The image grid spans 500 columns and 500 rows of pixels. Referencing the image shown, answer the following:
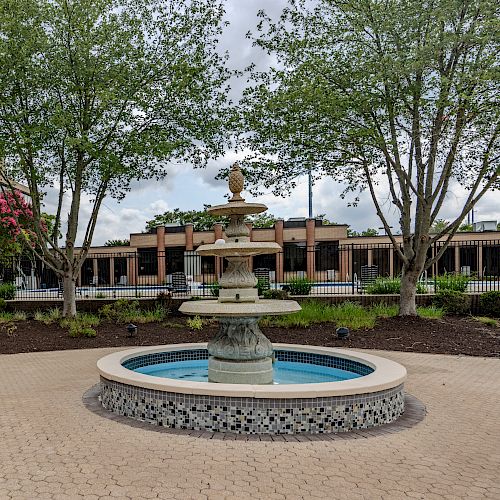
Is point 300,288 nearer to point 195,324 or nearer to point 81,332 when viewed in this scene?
point 195,324

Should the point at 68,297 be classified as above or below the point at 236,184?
below

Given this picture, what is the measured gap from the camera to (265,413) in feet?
19.5

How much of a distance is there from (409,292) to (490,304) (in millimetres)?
3055

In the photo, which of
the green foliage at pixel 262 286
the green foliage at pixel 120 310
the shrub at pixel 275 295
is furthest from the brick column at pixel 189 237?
the shrub at pixel 275 295

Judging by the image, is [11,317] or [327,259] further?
[327,259]

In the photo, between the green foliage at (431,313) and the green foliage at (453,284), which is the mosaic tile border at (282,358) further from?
the green foliage at (453,284)

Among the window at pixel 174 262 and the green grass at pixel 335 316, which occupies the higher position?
the window at pixel 174 262

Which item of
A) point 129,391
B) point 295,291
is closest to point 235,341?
point 129,391

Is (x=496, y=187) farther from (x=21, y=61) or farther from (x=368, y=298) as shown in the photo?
(x=21, y=61)

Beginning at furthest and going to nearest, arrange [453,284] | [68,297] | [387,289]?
[453,284] < [387,289] < [68,297]

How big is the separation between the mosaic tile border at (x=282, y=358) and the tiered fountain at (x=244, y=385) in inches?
1.1

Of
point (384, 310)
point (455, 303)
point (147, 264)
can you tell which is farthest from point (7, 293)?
point (147, 264)

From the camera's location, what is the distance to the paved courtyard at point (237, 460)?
4.29m

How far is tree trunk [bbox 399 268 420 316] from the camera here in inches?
612
